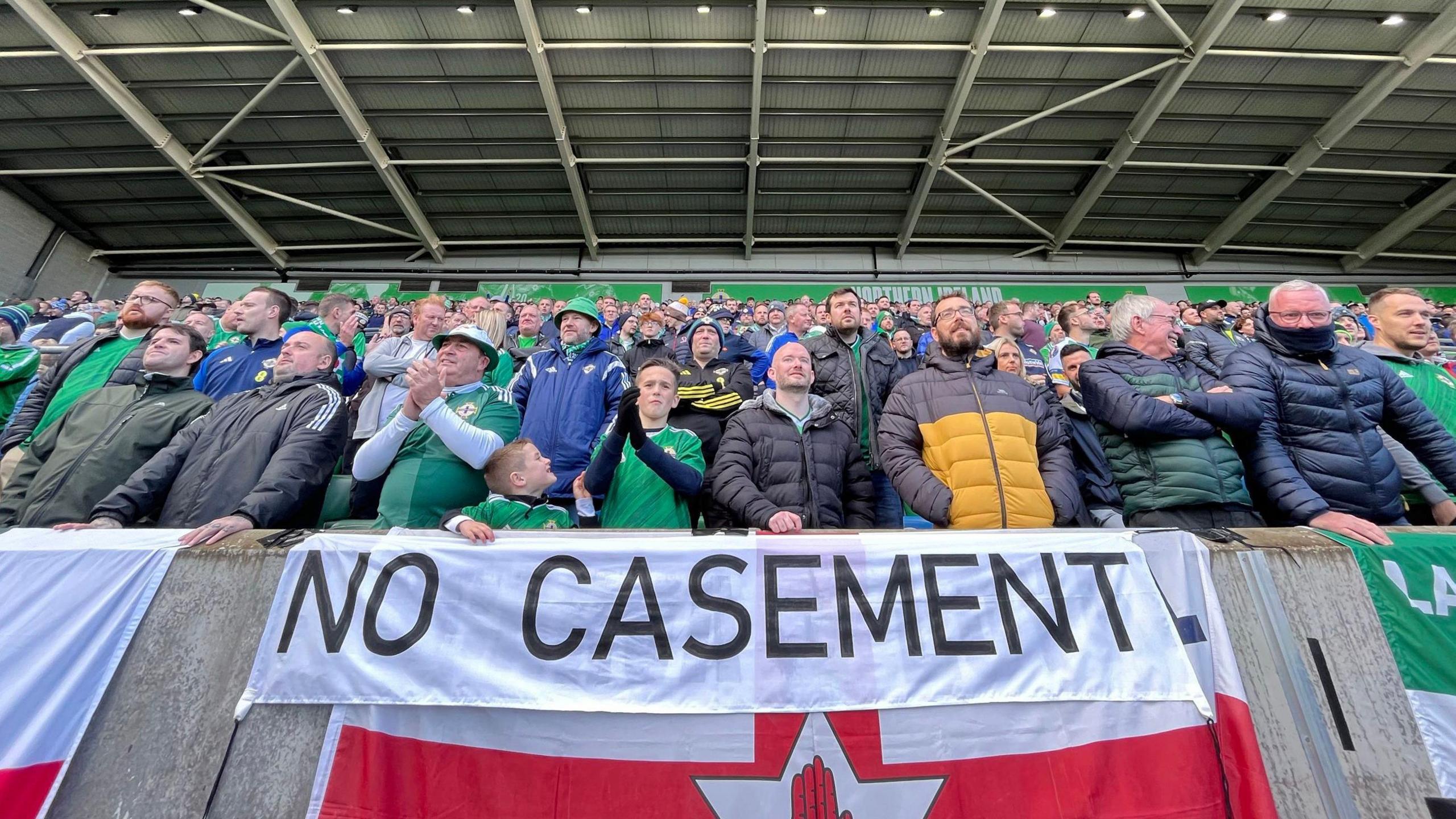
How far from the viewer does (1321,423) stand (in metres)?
2.68

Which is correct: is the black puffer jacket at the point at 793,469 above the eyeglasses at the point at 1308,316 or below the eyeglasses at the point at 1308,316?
below

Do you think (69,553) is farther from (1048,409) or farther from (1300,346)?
(1300,346)

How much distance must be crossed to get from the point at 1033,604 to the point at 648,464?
1629 millimetres

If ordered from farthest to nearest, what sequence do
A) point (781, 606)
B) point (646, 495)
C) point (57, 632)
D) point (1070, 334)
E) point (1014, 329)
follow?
point (1070, 334) → point (1014, 329) → point (646, 495) → point (781, 606) → point (57, 632)

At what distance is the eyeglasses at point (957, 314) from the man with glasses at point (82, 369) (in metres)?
4.55

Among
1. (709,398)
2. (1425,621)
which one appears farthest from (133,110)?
(1425,621)

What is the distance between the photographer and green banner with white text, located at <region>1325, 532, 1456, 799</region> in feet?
5.91

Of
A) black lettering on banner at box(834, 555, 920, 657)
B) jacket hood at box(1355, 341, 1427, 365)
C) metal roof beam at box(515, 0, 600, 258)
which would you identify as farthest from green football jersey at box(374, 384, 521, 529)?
metal roof beam at box(515, 0, 600, 258)

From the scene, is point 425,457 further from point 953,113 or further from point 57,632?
point 953,113

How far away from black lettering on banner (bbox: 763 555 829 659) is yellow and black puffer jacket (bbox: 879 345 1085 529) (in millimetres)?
859

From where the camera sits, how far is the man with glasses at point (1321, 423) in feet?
8.39

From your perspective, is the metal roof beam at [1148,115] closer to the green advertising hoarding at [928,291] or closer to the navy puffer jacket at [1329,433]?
the green advertising hoarding at [928,291]

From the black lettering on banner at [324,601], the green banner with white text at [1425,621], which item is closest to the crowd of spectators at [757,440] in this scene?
the green banner with white text at [1425,621]

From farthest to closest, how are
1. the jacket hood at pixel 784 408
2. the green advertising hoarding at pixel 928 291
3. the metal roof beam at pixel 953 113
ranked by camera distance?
1. the green advertising hoarding at pixel 928 291
2. the metal roof beam at pixel 953 113
3. the jacket hood at pixel 784 408
